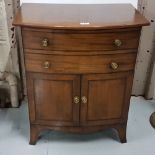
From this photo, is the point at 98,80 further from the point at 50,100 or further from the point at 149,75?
the point at 149,75

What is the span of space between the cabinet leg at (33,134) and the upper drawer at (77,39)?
55 cm

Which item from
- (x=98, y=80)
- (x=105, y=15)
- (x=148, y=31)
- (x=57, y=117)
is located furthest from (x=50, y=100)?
(x=148, y=31)

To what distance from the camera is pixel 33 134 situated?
1698 mm

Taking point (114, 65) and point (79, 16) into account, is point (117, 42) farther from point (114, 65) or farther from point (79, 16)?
point (79, 16)

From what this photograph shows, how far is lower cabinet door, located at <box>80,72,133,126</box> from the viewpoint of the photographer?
59.1 inches

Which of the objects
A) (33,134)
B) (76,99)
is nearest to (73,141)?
(33,134)

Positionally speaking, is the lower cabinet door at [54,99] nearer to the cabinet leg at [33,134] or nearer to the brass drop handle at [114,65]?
the cabinet leg at [33,134]

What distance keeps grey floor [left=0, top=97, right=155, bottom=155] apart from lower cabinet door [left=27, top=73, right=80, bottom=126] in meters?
0.19

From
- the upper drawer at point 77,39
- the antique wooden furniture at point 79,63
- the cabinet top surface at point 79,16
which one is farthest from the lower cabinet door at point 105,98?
the cabinet top surface at point 79,16

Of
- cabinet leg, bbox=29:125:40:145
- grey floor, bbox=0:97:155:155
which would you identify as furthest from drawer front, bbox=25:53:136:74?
grey floor, bbox=0:97:155:155

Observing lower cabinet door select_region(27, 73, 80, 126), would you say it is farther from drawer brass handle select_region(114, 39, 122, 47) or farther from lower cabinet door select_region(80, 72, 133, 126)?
drawer brass handle select_region(114, 39, 122, 47)

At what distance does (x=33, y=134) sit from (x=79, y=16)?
78cm

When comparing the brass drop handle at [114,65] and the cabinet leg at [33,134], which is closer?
the brass drop handle at [114,65]

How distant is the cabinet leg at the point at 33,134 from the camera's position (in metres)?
1.68
